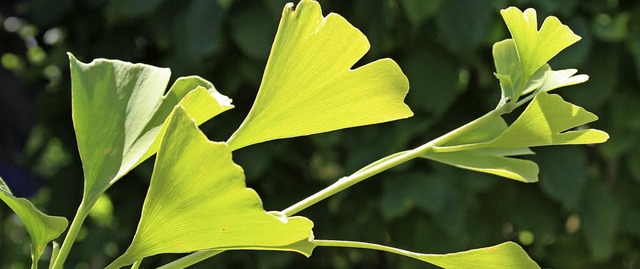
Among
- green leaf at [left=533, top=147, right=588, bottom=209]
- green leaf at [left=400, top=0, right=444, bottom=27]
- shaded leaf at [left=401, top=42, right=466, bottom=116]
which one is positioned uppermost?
green leaf at [left=400, top=0, right=444, bottom=27]

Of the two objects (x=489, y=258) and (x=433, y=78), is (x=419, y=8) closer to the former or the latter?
(x=433, y=78)

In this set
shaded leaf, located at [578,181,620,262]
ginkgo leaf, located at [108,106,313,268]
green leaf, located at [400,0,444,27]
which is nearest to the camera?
ginkgo leaf, located at [108,106,313,268]

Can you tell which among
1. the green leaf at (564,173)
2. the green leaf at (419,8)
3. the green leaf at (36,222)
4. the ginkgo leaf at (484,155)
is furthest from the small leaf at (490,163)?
the green leaf at (564,173)

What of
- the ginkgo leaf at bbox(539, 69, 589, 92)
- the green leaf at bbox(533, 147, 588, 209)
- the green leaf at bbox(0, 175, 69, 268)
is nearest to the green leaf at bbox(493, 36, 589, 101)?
the ginkgo leaf at bbox(539, 69, 589, 92)

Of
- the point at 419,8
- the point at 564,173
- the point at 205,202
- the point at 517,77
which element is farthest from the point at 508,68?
the point at 564,173

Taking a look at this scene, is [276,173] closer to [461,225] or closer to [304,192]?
[304,192]

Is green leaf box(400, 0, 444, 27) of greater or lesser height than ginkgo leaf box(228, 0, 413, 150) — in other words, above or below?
below

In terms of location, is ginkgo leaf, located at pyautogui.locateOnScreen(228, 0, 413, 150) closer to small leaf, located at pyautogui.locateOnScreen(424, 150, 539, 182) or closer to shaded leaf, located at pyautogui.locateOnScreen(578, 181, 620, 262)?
small leaf, located at pyautogui.locateOnScreen(424, 150, 539, 182)

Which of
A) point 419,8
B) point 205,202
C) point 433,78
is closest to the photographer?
point 205,202
